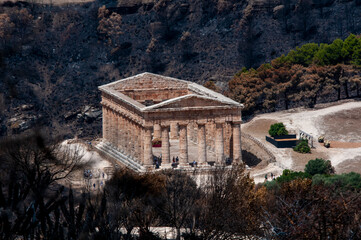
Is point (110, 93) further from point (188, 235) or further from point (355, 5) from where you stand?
point (355, 5)

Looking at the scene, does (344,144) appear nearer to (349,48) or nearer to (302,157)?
(302,157)

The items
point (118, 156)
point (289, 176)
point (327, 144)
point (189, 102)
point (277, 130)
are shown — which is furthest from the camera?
point (277, 130)

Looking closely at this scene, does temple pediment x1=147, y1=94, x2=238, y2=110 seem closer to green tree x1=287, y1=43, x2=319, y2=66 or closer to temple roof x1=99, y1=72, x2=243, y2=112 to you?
temple roof x1=99, y1=72, x2=243, y2=112

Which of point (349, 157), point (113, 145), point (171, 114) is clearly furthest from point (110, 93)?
point (349, 157)

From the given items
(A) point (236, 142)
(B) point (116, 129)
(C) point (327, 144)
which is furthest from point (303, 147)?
(B) point (116, 129)

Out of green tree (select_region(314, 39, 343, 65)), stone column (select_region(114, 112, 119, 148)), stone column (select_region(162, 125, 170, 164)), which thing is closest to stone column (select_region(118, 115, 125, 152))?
stone column (select_region(114, 112, 119, 148))

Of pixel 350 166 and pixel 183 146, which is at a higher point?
pixel 183 146
